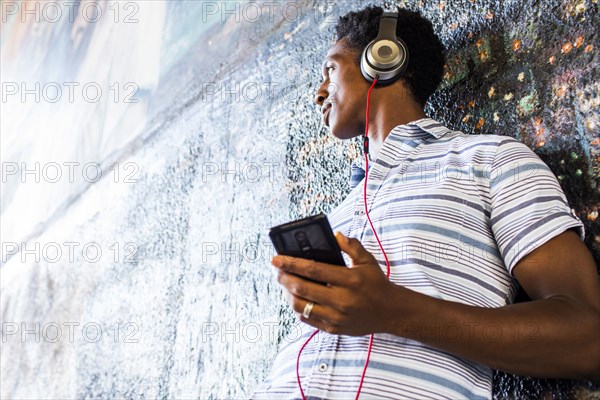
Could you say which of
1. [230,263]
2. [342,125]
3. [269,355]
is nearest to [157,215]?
[230,263]

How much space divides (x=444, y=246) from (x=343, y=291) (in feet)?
0.68

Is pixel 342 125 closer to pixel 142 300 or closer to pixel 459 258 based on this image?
pixel 459 258

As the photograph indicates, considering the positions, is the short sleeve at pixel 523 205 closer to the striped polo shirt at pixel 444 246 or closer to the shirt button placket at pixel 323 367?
the striped polo shirt at pixel 444 246

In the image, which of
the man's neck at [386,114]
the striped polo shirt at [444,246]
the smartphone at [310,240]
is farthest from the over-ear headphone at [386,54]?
the smartphone at [310,240]

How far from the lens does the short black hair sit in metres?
1.07

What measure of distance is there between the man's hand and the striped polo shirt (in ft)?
0.30

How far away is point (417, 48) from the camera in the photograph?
1.08 m

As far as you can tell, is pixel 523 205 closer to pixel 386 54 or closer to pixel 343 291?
pixel 343 291

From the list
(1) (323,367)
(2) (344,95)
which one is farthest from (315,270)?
(2) (344,95)

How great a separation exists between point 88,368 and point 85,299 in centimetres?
25

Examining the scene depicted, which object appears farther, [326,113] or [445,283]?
[326,113]

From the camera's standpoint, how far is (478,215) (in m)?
0.78

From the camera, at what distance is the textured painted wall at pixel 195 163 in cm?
90

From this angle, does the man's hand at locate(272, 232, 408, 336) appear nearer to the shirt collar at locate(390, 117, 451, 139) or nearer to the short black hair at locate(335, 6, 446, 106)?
the shirt collar at locate(390, 117, 451, 139)
